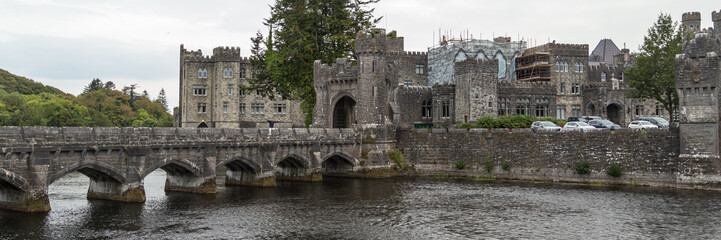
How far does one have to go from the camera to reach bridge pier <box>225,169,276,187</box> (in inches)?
1489

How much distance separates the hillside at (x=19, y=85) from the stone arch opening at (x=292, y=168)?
76.7m

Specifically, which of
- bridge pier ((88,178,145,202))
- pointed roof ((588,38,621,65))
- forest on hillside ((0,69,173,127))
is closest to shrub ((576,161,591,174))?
bridge pier ((88,178,145,202))

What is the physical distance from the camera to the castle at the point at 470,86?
47156mm

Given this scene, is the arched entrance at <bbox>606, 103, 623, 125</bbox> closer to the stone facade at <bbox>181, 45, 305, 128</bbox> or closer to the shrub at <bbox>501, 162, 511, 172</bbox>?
the shrub at <bbox>501, 162, 511, 172</bbox>

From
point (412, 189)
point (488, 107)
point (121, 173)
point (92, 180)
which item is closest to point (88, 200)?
point (92, 180)

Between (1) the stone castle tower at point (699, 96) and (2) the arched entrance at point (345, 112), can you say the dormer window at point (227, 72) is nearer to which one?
(2) the arched entrance at point (345, 112)

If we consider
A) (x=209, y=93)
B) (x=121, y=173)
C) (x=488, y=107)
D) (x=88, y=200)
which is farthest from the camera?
(x=209, y=93)

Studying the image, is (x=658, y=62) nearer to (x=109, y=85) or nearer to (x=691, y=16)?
(x=691, y=16)

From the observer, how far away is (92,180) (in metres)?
31.2

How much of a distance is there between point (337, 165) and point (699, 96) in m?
25.2

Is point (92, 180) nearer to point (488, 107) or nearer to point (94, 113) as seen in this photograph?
point (488, 107)

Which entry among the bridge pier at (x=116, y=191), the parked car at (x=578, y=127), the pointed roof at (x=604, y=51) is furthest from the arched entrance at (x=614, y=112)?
the bridge pier at (x=116, y=191)

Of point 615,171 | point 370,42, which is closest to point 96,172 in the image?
point 370,42

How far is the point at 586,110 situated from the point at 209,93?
44490mm
